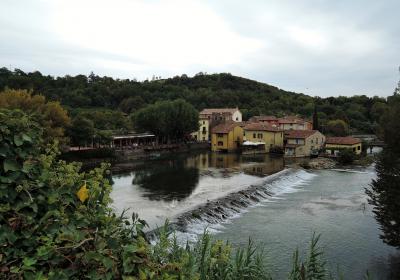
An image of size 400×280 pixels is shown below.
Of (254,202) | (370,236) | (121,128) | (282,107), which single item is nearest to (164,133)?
(121,128)

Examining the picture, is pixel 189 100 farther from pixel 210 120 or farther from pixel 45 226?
pixel 45 226

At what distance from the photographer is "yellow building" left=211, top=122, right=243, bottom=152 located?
54281mm

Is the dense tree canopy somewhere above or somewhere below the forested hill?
below

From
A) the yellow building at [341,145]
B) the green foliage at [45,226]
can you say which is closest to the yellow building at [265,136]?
the yellow building at [341,145]

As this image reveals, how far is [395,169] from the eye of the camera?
15500 millimetres

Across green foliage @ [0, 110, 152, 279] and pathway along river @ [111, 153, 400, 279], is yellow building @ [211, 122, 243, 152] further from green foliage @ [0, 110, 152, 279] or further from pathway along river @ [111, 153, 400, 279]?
green foliage @ [0, 110, 152, 279]

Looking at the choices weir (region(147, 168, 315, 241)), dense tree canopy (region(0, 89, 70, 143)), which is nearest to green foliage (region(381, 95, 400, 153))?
weir (region(147, 168, 315, 241))

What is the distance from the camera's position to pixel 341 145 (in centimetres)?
4500

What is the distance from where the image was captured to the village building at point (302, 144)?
4709 centimetres

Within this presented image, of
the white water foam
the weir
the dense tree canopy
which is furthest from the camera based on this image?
the dense tree canopy

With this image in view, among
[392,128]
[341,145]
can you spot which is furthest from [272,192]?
[341,145]

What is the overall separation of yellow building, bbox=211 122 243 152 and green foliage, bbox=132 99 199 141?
4.15m

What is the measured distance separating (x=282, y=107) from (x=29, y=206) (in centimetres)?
9602

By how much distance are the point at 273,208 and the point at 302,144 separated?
27.0 metres
